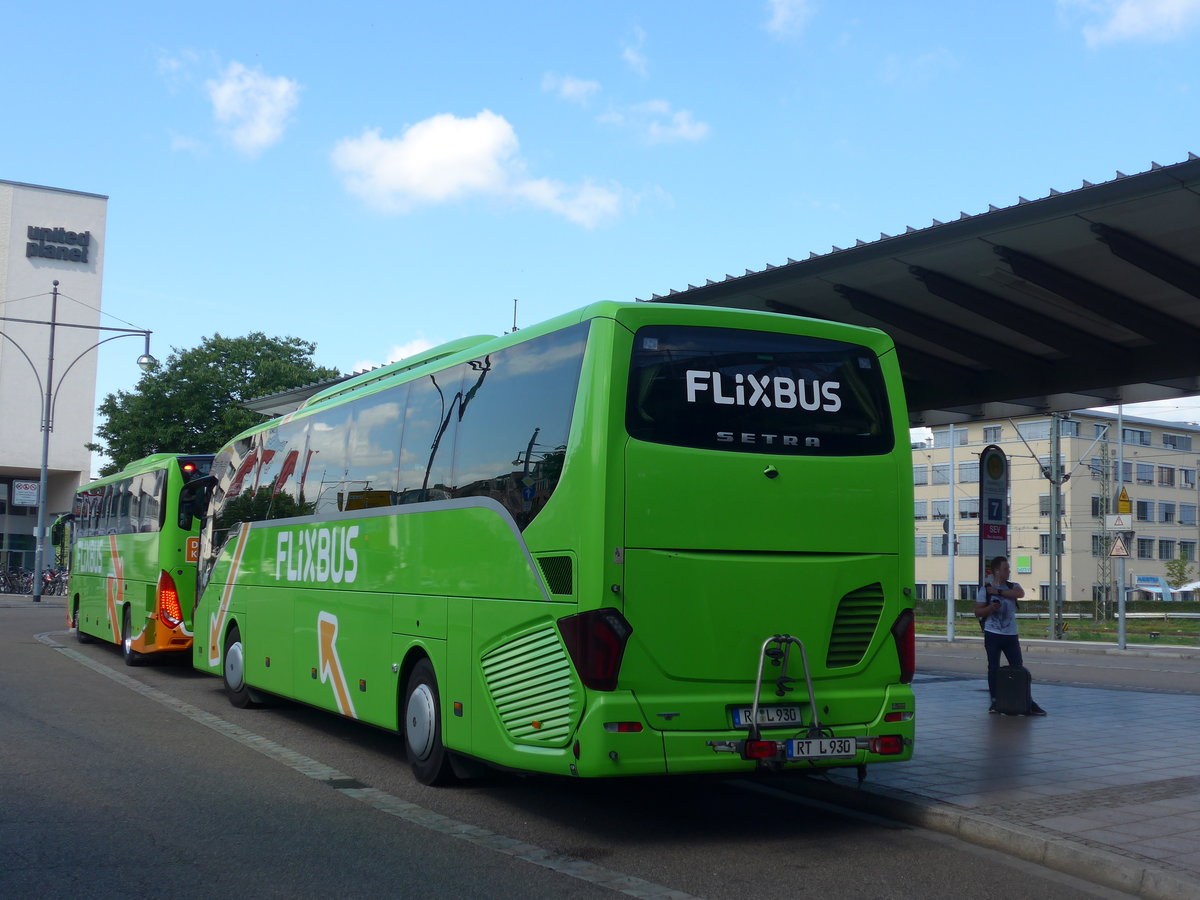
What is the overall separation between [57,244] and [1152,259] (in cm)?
7072

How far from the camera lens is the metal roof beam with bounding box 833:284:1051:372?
12.7 meters

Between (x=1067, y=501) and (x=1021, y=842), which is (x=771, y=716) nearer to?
(x=1021, y=842)

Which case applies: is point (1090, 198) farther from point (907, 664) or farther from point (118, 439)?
point (118, 439)

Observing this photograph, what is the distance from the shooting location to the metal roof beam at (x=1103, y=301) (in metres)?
11.1

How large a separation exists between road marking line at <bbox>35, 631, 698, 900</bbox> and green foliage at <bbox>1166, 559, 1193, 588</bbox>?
8123 centimetres

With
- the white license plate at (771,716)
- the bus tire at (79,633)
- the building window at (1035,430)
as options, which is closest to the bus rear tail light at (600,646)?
the white license plate at (771,716)

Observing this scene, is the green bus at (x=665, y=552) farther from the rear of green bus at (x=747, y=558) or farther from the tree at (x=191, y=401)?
the tree at (x=191, y=401)

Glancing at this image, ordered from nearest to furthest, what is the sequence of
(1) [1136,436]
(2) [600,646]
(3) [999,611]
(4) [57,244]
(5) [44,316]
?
(2) [600,646], (3) [999,611], (5) [44,316], (4) [57,244], (1) [1136,436]

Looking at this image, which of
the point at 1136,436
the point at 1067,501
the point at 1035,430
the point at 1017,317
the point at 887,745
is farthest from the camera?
the point at 1136,436

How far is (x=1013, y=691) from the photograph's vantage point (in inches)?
526

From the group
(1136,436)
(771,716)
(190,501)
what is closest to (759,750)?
(771,716)

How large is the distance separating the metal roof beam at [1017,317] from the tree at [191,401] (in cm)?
4104

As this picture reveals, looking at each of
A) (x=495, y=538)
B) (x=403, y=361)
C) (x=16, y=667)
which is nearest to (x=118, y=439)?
(x=16, y=667)

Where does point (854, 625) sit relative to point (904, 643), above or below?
above
